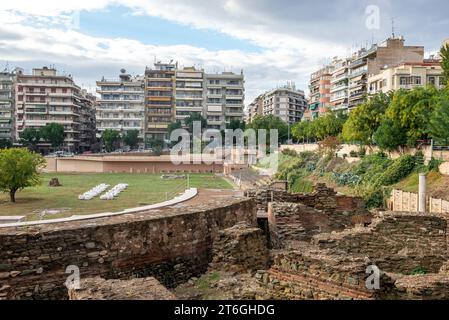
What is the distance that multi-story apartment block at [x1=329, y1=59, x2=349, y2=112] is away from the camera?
83.6 meters

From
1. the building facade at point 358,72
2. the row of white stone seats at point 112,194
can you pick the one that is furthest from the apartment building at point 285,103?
the row of white stone seats at point 112,194

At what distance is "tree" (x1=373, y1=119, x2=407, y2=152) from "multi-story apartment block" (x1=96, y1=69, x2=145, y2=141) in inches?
3016

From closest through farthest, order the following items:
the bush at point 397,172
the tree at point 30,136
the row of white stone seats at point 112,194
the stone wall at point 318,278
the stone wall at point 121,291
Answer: the stone wall at point 121,291
the stone wall at point 318,278
the bush at point 397,172
the row of white stone seats at point 112,194
the tree at point 30,136

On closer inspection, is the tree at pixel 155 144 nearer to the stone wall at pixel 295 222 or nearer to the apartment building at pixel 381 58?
the apartment building at pixel 381 58

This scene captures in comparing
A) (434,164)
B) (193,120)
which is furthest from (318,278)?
(193,120)

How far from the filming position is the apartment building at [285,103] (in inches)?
5148

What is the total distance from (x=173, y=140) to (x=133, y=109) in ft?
49.3

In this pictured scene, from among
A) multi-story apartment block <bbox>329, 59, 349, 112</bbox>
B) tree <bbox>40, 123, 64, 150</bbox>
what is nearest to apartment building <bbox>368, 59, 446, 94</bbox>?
multi-story apartment block <bbox>329, 59, 349, 112</bbox>

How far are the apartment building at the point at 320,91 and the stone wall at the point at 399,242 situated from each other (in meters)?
77.7

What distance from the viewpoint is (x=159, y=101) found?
107 m

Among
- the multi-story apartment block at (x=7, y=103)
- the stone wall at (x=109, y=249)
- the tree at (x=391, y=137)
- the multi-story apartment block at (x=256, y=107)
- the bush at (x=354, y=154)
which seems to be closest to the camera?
the stone wall at (x=109, y=249)

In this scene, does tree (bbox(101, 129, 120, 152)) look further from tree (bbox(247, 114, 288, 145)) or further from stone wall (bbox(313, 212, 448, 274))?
stone wall (bbox(313, 212, 448, 274))

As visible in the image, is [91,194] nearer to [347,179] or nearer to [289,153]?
[347,179]

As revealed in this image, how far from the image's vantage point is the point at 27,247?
8.80 metres
